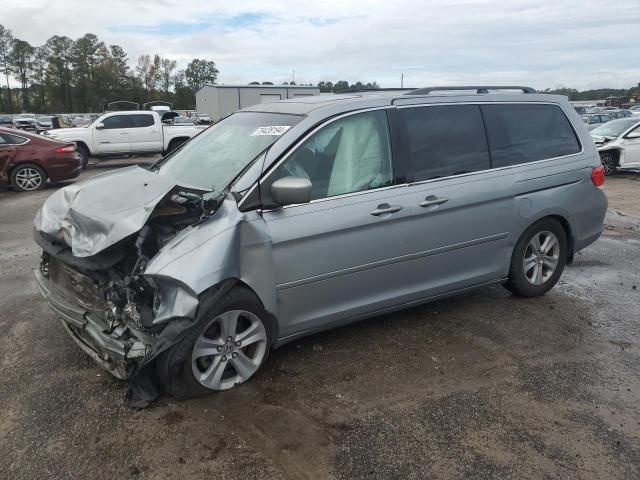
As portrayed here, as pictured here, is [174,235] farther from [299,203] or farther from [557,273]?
[557,273]

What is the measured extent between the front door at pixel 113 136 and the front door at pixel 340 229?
15.6m

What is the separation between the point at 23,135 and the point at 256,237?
11127mm

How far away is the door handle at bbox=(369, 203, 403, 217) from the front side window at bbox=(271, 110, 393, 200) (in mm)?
160

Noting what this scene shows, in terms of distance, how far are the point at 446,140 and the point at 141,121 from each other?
15.6 metres

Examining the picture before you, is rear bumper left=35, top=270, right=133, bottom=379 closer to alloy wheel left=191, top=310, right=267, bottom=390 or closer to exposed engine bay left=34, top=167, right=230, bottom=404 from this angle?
exposed engine bay left=34, top=167, right=230, bottom=404

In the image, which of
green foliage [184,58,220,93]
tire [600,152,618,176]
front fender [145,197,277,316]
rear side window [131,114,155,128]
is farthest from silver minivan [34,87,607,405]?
green foliage [184,58,220,93]

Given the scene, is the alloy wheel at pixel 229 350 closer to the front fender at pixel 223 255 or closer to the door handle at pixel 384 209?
the front fender at pixel 223 255

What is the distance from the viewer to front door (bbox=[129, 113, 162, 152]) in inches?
703

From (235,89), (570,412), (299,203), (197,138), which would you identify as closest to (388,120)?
(299,203)

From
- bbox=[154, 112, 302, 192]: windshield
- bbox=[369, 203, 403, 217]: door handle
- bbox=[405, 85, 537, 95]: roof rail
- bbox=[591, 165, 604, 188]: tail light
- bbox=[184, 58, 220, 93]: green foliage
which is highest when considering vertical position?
bbox=[184, 58, 220, 93]: green foliage

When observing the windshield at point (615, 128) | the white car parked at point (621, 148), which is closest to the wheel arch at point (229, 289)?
the white car parked at point (621, 148)

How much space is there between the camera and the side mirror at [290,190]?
330 cm

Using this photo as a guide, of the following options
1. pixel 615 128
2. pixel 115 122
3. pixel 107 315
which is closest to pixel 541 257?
pixel 107 315

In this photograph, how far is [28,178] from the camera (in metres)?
12.0
